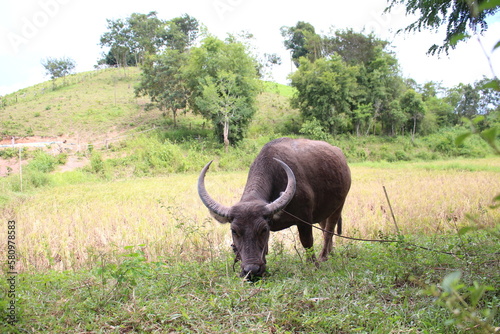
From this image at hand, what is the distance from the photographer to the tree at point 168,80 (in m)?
29.3

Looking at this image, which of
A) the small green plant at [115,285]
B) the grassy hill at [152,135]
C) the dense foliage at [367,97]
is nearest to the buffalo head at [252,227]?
the small green plant at [115,285]

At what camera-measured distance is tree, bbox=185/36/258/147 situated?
25.7m

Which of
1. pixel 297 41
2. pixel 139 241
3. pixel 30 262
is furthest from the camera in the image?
pixel 297 41

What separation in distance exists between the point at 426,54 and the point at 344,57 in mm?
32554

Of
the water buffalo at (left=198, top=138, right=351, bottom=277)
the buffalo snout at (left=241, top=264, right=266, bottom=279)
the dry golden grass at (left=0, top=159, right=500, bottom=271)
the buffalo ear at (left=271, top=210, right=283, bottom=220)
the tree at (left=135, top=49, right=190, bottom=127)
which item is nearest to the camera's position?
the buffalo snout at (left=241, top=264, right=266, bottom=279)

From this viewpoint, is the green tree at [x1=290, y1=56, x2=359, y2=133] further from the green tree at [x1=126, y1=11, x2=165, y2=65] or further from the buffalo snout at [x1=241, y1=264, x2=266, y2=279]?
the buffalo snout at [x1=241, y1=264, x2=266, y2=279]

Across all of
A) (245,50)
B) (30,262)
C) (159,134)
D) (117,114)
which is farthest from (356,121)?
(30,262)

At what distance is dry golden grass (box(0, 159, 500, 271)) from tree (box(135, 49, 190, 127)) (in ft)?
60.9

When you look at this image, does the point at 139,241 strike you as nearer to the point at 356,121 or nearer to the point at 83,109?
the point at 356,121

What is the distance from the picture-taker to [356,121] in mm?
31781

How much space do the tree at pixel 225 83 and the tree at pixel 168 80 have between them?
1605 millimetres

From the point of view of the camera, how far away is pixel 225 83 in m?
26.0

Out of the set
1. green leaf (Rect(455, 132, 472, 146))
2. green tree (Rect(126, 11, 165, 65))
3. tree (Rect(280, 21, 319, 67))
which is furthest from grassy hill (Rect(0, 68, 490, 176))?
green leaf (Rect(455, 132, 472, 146))

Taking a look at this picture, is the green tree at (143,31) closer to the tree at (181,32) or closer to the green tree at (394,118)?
the tree at (181,32)
